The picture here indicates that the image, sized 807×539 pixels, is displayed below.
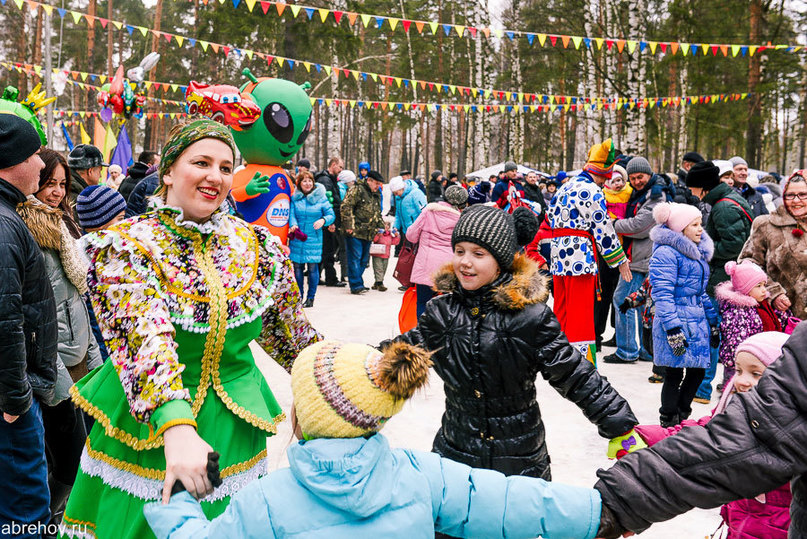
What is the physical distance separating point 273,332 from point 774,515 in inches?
78.7

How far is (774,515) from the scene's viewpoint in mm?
2438

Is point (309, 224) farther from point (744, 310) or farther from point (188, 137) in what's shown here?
point (188, 137)

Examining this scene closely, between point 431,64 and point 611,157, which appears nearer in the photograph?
point 611,157

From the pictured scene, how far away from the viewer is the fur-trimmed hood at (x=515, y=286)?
2754 millimetres

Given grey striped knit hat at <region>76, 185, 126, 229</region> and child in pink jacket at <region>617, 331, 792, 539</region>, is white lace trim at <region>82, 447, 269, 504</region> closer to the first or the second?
child in pink jacket at <region>617, 331, 792, 539</region>

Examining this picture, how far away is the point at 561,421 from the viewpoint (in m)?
5.37

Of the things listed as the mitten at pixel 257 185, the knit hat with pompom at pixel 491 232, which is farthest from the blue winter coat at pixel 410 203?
the knit hat with pompom at pixel 491 232

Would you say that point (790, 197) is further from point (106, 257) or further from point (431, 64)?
point (431, 64)

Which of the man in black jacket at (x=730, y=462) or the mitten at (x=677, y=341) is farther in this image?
the mitten at (x=677, y=341)

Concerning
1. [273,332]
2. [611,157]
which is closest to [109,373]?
[273,332]

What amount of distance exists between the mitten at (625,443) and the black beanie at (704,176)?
4731mm

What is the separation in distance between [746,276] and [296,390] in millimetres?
4059

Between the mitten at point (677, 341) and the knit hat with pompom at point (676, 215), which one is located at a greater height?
the knit hat with pompom at point (676, 215)

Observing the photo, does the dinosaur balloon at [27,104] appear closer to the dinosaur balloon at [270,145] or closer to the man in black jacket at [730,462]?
the dinosaur balloon at [270,145]
